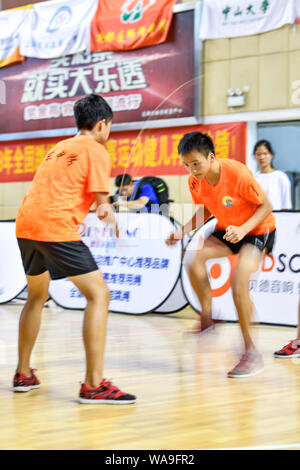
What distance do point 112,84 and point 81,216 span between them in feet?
23.4

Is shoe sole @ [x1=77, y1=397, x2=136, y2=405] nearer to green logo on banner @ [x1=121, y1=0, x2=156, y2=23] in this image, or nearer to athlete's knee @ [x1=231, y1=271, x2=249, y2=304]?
athlete's knee @ [x1=231, y1=271, x2=249, y2=304]

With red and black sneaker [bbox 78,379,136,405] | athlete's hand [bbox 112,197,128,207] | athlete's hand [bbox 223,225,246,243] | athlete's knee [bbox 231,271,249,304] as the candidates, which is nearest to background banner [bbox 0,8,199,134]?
athlete's hand [bbox 112,197,128,207]

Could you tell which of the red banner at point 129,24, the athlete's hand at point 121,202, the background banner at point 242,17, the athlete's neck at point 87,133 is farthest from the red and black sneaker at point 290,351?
the red banner at point 129,24

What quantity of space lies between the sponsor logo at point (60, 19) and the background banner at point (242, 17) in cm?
238

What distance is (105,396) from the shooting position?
12.1 ft

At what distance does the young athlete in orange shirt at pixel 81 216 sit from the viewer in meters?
3.64

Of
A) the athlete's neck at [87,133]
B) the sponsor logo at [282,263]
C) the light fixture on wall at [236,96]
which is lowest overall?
the sponsor logo at [282,263]

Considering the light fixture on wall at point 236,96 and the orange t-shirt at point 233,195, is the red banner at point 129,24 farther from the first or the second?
the orange t-shirt at point 233,195

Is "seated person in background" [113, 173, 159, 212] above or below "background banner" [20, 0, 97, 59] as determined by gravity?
below

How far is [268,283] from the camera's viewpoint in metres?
6.77

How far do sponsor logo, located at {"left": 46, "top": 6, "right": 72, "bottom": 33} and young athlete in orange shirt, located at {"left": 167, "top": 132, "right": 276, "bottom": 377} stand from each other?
22.9ft

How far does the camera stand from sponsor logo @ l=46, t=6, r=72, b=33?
1099 centimetres

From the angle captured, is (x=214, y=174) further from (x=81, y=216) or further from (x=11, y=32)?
(x=11, y=32)

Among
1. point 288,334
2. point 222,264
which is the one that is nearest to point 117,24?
point 222,264
